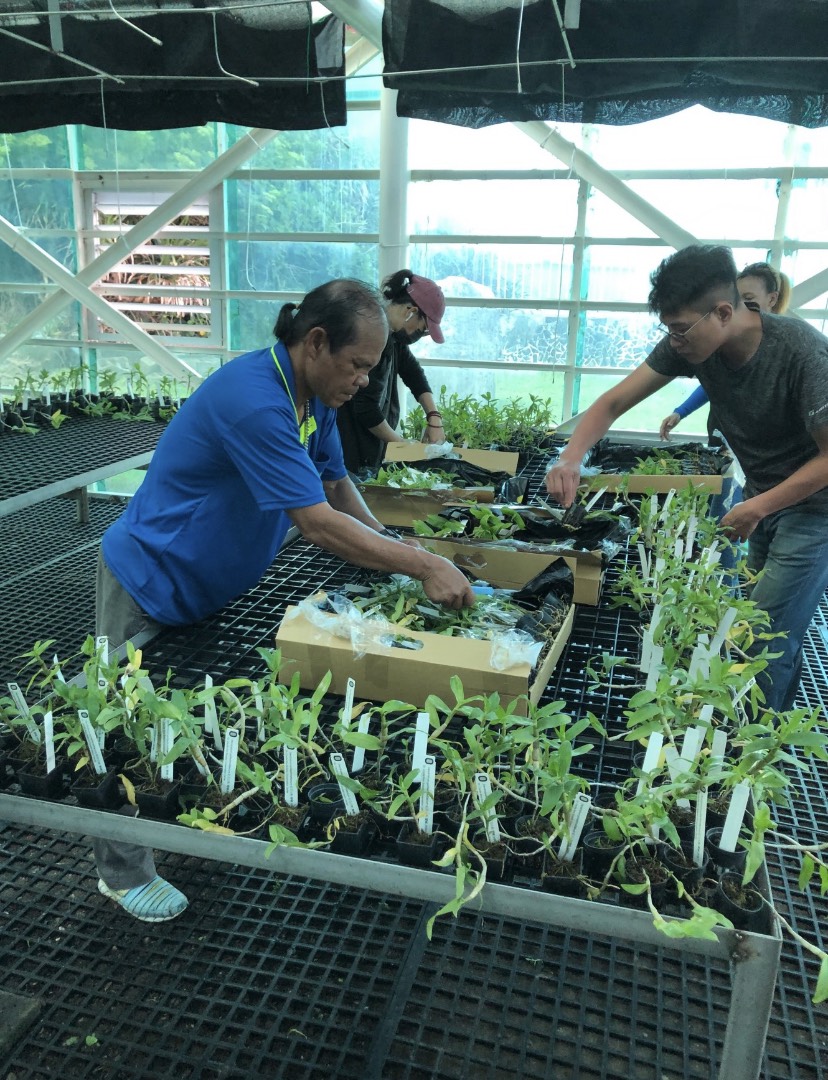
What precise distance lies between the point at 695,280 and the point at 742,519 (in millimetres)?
660

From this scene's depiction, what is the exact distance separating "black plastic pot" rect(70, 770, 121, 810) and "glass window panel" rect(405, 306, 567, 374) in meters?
5.81

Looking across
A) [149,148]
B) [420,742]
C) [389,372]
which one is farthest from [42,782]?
[149,148]

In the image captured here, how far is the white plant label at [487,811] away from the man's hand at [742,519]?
1.37m

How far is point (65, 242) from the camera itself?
749 cm

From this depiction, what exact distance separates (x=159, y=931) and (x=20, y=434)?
114 inches

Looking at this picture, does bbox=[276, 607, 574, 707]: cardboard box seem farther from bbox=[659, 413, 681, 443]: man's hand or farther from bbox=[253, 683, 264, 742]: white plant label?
bbox=[659, 413, 681, 443]: man's hand

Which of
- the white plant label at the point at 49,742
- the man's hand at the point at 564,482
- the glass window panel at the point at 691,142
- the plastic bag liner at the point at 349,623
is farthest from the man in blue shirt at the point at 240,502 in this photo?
the glass window panel at the point at 691,142

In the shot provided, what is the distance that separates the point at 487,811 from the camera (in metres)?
1.16

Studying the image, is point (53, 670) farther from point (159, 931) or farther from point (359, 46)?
point (359, 46)

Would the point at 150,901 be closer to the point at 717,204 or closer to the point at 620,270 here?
the point at 620,270

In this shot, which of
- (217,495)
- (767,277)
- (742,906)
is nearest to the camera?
(742,906)

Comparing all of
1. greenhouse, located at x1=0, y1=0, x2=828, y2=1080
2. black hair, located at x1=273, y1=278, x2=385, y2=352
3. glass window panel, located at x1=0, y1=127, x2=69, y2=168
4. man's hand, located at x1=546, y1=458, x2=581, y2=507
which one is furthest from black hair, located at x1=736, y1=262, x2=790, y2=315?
glass window panel, located at x1=0, y1=127, x2=69, y2=168

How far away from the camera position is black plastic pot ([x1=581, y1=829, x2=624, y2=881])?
1136 mm

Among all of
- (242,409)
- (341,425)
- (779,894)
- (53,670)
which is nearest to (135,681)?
(53,670)
